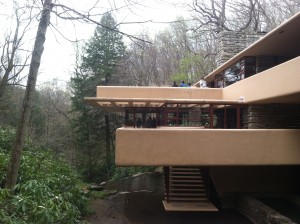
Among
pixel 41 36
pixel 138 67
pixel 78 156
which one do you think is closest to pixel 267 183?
pixel 41 36

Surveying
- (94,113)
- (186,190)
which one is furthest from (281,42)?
(94,113)

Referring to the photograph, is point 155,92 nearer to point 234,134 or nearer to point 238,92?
point 238,92

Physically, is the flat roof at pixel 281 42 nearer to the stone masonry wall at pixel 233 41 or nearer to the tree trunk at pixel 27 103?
the stone masonry wall at pixel 233 41

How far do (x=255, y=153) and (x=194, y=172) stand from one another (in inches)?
211

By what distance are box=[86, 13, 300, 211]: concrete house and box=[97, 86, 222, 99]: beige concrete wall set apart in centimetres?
5

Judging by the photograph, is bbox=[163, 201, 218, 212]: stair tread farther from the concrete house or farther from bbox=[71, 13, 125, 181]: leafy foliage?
bbox=[71, 13, 125, 181]: leafy foliage

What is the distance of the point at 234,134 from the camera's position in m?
9.82

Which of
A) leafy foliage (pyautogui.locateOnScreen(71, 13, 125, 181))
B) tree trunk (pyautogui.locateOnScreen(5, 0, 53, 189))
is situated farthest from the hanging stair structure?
leafy foliage (pyautogui.locateOnScreen(71, 13, 125, 181))

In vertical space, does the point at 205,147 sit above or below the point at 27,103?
below

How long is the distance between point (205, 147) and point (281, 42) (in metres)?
5.26

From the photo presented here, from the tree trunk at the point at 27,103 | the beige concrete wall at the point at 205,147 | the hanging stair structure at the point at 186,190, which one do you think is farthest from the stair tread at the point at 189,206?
the tree trunk at the point at 27,103

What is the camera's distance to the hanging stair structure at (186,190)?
42.7ft

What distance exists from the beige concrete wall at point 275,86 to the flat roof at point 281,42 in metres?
1.24

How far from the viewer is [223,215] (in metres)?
13.1
